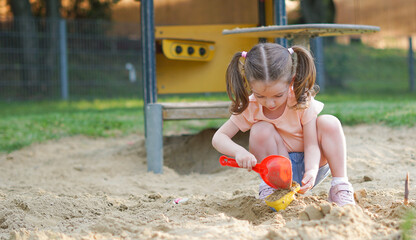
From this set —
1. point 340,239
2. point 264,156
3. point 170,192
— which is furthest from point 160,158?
point 340,239

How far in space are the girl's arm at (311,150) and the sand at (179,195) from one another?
149 mm

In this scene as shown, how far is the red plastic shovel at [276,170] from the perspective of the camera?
6.74 feet

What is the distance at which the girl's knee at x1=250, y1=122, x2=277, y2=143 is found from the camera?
88.0 inches

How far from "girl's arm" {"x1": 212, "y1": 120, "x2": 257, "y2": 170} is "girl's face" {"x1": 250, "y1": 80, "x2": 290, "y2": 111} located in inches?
9.8

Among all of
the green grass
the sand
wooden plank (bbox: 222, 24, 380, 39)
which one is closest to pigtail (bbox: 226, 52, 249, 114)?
the sand

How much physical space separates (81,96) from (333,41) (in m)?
6.92

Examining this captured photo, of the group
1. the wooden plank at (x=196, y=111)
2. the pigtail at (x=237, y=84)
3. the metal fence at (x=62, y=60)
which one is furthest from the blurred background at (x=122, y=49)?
the pigtail at (x=237, y=84)

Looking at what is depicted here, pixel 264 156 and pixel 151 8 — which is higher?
pixel 151 8

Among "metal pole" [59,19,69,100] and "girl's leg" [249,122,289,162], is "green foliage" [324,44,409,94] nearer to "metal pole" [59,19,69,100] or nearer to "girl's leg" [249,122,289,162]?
"metal pole" [59,19,69,100]

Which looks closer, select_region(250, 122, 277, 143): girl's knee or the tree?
select_region(250, 122, 277, 143): girl's knee

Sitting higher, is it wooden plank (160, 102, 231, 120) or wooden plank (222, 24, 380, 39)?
wooden plank (222, 24, 380, 39)

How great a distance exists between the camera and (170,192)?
3041mm

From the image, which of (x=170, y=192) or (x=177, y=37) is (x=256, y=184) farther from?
(x=177, y=37)

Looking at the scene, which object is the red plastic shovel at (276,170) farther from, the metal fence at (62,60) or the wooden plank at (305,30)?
the metal fence at (62,60)
